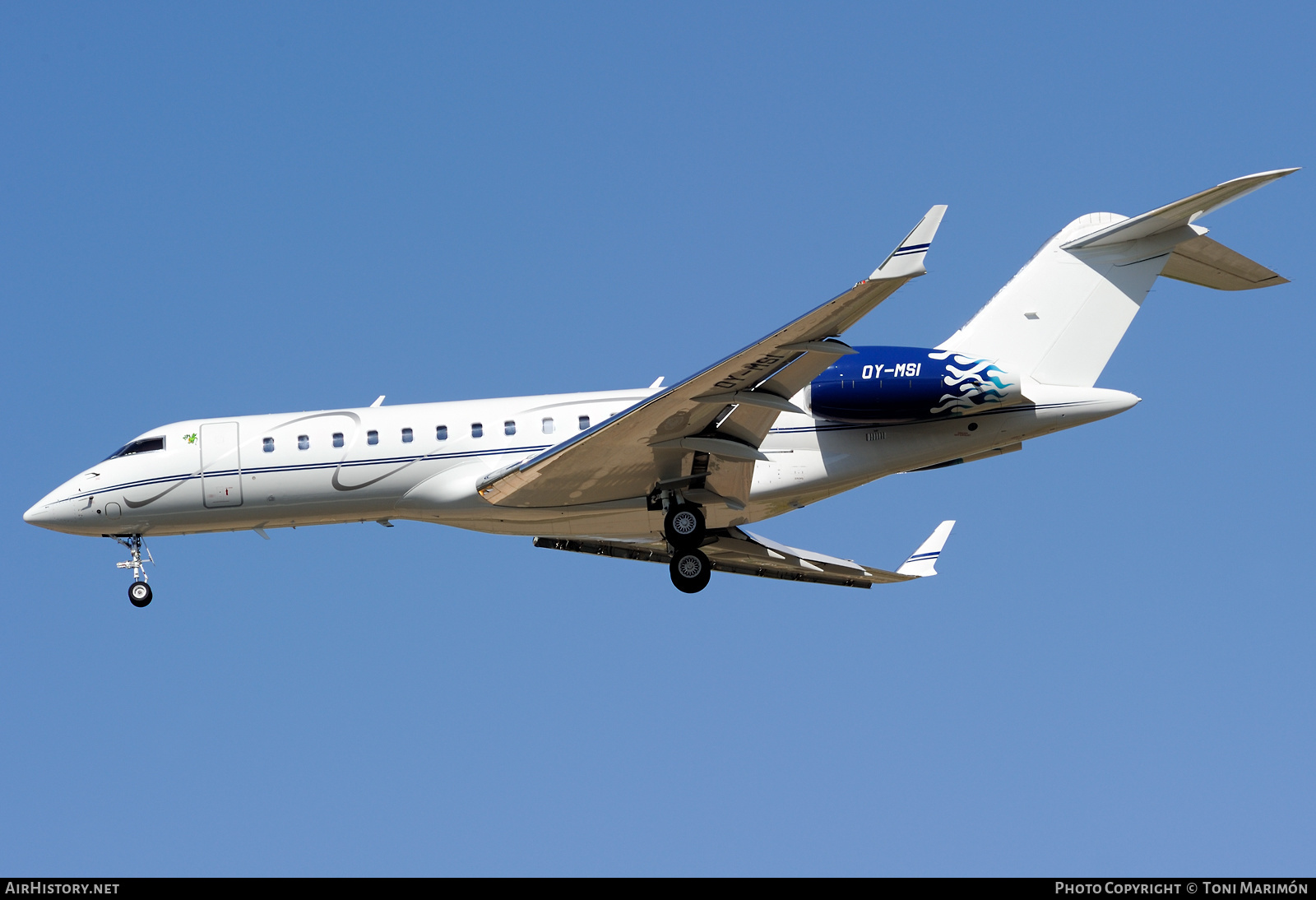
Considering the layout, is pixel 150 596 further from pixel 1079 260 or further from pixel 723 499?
pixel 1079 260

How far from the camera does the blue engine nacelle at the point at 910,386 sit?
764 inches

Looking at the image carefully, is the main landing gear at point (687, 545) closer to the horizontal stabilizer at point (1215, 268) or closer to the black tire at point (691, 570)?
the black tire at point (691, 570)

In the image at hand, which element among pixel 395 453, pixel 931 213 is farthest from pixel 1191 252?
pixel 395 453

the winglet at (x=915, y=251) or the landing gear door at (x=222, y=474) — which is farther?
the landing gear door at (x=222, y=474)

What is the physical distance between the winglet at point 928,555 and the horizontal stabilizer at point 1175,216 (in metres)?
5.01

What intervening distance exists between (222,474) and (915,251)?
1115 centimetres

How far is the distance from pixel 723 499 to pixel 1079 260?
6.57 meters

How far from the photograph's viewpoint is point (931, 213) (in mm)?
15227

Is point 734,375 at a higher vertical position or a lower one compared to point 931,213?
lower

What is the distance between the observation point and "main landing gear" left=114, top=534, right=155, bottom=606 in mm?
20984

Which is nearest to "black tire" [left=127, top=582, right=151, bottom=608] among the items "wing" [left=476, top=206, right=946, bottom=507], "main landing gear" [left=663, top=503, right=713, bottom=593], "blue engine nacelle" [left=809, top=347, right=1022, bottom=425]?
"wing" [left=476, top=206, right=946, bottom=507]

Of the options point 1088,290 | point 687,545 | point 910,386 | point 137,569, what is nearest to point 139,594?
point 137,569

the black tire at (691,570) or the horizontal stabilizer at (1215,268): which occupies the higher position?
the horizontal stabilizer at (1215,268)

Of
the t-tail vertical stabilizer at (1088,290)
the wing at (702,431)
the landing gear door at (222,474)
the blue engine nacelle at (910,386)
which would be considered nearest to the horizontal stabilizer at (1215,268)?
the t-tail vertical stabilizer at (1088,290)
